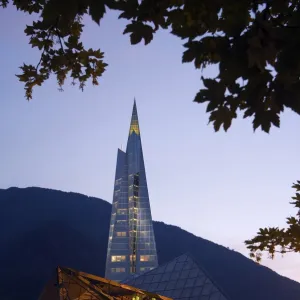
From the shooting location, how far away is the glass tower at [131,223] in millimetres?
67812

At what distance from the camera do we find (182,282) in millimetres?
34781

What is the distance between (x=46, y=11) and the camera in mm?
2393

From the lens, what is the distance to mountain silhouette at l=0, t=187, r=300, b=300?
10562 cm

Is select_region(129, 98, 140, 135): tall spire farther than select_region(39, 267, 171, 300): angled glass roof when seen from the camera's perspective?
Yes

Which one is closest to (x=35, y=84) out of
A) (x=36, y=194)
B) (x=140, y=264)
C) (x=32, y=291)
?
(x=140, y=264)

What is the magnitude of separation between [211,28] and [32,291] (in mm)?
103268

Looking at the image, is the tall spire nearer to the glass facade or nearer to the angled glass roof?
the glass facade

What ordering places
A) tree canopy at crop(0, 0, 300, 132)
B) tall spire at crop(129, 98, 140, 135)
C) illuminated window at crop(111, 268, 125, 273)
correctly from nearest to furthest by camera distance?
tree canopy at crop(0, 0, 300, 132) < illuminated window at crop(111, 268, 125, 273) < tall spire at crop(129, 98, 140, 135)

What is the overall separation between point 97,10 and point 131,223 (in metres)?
A: 69.6

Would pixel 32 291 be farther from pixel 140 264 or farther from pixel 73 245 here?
pixel 140 264

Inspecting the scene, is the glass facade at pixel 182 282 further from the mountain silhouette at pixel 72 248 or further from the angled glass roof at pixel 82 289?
the mountain silhouette at pixel 72 248

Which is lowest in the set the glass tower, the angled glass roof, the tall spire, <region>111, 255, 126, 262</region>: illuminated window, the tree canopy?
the angled glass roof

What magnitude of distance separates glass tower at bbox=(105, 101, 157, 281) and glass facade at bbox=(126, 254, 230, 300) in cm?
3072

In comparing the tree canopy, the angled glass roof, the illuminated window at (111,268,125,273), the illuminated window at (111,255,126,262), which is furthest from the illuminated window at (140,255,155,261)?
the tree canopy
